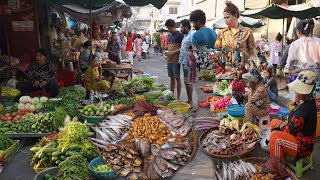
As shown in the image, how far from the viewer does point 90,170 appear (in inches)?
141

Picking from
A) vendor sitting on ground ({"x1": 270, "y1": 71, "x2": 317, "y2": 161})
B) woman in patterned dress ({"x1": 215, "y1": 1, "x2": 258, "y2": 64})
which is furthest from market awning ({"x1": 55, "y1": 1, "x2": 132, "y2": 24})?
vendor sitting on ground ({"x1": 270, "y1": 71, "x2": 317, "y2": 161})

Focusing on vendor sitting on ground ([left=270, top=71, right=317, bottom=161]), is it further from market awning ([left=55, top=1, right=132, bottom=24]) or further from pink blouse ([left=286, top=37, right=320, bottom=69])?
market awning ([left=55, top=1, right=132, bottom=24])

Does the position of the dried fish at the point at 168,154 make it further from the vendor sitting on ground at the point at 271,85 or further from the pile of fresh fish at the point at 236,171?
the vendor sitting on ground at the point at 271,85

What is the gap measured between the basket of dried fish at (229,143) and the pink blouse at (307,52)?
315 cm

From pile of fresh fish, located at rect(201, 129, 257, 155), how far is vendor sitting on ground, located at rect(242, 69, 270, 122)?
0.65 metres

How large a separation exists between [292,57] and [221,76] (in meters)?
4.09

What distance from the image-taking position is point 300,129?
3768 millimetres

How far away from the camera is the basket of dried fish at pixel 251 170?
3441 millimetres

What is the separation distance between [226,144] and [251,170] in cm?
70

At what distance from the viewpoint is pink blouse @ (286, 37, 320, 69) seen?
6.55 m

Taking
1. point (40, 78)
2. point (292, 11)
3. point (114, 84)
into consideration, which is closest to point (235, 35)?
point (114, 84)

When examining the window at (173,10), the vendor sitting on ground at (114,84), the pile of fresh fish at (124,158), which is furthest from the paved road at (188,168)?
the window at (173,10)

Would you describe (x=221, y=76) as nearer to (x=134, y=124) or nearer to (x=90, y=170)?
(x=134, y=124)

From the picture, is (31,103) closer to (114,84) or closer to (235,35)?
(114,84)
